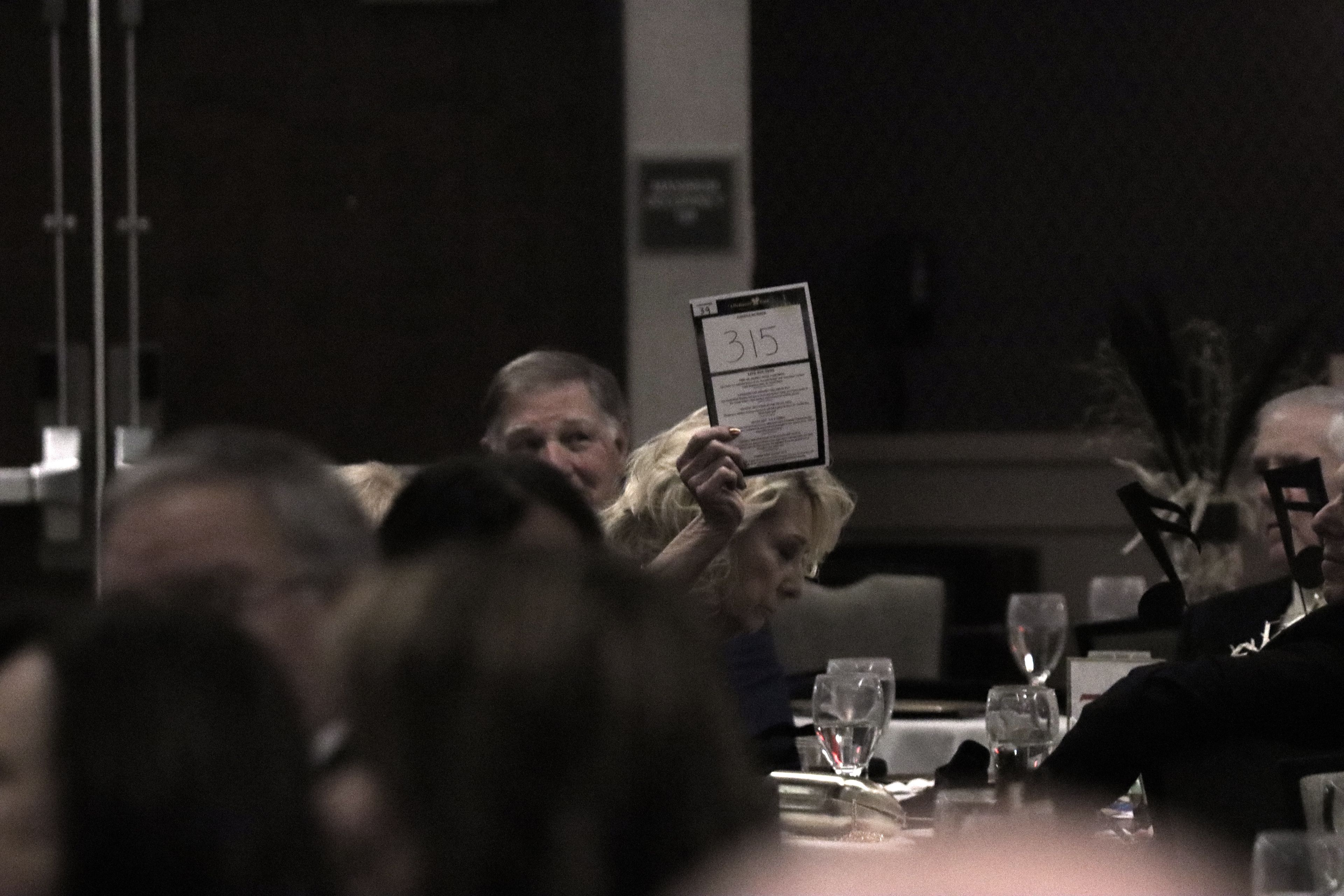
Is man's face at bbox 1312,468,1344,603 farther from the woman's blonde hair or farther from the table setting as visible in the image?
the woman's blonde hair

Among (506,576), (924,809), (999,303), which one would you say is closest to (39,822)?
(506,576)

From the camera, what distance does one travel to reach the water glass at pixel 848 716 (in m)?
2.72

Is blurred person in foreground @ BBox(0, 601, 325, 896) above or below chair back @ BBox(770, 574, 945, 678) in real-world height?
above

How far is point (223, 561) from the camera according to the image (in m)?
1.45

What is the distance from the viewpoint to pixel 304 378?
18.9 ft

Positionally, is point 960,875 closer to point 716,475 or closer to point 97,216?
point 716,475

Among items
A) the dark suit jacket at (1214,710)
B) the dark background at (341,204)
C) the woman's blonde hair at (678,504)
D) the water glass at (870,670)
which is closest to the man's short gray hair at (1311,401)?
the woman's blonde hair at (678,504)

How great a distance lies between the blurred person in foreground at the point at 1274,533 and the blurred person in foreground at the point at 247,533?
2.04 meters

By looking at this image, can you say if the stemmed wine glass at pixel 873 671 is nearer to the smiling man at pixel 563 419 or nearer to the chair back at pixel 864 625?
the smiling man at pixel 563 419

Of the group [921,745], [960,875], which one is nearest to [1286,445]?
[921,745]

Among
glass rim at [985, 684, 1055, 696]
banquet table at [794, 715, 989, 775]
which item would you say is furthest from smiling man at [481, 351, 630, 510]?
glass rim at [985, 684, 1055, 696]

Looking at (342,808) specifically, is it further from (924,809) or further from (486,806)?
(924,809)

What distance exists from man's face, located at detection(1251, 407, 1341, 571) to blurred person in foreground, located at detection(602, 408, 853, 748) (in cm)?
96

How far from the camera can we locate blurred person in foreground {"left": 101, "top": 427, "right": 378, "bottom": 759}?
4.63 feet
